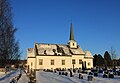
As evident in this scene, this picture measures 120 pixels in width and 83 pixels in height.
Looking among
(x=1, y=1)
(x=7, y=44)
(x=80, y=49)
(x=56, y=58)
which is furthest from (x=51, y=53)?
(x=1, y=1)

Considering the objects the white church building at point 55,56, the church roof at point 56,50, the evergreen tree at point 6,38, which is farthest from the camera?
the church roof at point 56,50

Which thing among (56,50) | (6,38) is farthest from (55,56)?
(6,38)

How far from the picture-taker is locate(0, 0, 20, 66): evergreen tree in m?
32.5

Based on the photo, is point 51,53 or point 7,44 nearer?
point 7,44

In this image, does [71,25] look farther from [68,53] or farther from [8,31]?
[8,31]

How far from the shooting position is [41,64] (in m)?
63.2

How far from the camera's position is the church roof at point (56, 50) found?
64637mm

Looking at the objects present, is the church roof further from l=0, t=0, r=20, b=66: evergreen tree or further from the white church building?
l=0, t=0, r=20, b=66: evergreen tree

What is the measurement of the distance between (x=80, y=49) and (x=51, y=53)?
1166 cm

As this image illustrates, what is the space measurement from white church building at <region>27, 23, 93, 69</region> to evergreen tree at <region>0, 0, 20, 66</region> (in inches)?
729

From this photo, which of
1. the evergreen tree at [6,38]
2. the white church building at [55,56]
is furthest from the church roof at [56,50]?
the evergreen tree at [6,38]

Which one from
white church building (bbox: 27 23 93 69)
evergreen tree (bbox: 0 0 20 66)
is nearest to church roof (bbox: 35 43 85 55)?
white church building (bbox: 27 23 93 69)

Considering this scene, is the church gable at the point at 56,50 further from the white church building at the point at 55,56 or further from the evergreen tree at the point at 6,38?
the evergreen tree at the point at 6,38

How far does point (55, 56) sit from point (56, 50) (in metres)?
2.54
